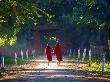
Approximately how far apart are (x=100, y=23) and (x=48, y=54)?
525 cm

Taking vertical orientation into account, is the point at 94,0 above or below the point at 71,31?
above

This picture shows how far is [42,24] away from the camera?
273 ft

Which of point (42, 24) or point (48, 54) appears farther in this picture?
point (42, 24)

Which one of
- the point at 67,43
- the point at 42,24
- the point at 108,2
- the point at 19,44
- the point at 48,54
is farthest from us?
the point at 42,24

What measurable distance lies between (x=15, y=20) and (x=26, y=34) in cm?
3394

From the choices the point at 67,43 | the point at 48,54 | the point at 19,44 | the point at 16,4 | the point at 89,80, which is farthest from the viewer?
the point at 67,43

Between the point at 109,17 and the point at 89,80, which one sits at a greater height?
the point at 109,17

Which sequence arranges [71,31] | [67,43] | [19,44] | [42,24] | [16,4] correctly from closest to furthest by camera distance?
[16,4], [19,44], [71,31], [67,43], [42,24]

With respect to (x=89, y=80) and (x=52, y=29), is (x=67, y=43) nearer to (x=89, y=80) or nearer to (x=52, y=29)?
(x=52, y=29)

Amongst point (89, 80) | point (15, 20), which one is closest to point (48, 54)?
point (15, 20)

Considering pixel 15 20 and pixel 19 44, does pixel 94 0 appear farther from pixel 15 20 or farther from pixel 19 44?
pixel 19 44

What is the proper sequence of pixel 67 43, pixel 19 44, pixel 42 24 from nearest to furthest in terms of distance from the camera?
pixel 19 44
pixel 67 43
pixel 42 24

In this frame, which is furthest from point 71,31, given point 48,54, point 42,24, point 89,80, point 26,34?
point 89,80

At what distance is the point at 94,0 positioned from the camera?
114 ft
